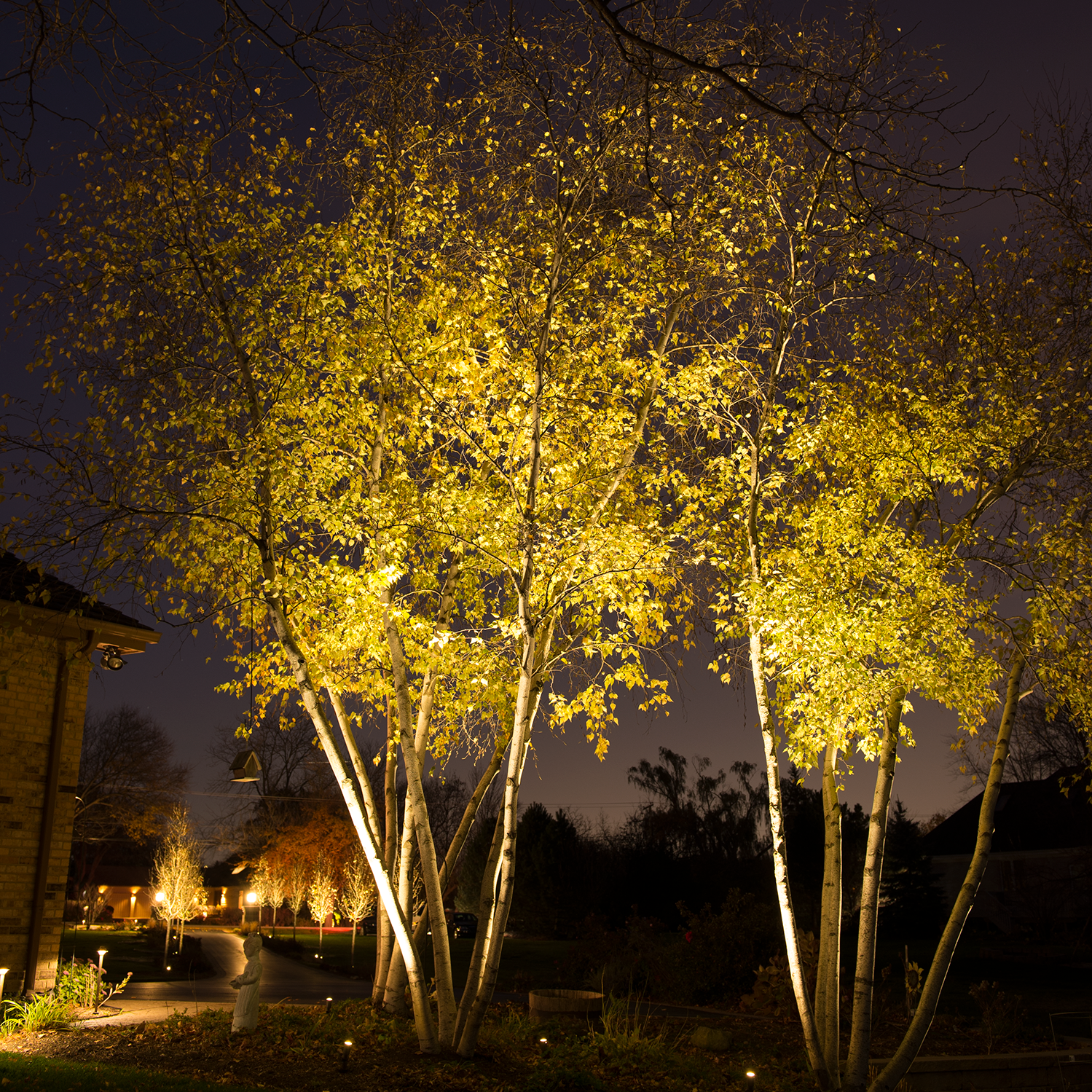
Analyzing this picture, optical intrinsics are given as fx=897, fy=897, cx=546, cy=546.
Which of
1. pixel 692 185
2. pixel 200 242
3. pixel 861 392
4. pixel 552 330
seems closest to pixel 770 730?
pixel 861 392

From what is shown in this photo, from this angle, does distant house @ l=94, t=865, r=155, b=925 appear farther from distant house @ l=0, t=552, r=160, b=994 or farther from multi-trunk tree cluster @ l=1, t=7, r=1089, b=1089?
multi-trunk tree cluster @ l=1, t=7, r=1089, b=1089

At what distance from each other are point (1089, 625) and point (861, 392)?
9.97 feet

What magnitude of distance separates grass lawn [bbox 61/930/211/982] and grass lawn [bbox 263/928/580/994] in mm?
4007

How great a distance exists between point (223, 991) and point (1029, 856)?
2872 centimetres

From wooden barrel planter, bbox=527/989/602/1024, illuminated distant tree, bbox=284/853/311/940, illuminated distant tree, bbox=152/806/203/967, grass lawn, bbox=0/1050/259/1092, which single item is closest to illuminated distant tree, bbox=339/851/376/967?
illuminated distant tree, bbox=284/853/311/940

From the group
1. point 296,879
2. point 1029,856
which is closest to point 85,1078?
point 296,879

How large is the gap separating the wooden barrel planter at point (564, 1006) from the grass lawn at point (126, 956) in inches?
269

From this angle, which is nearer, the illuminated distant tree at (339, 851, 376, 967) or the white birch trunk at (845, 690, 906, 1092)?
the white birch trunk at (845, 690, 906, 1092)

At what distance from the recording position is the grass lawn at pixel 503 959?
1855 centimetres

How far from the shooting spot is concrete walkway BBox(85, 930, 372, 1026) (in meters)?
11.2

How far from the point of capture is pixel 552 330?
884 centimetres

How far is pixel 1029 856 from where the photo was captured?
32500mm

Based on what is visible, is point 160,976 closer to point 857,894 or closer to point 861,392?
point 857,894

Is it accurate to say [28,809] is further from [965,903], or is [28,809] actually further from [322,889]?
[322,889]
